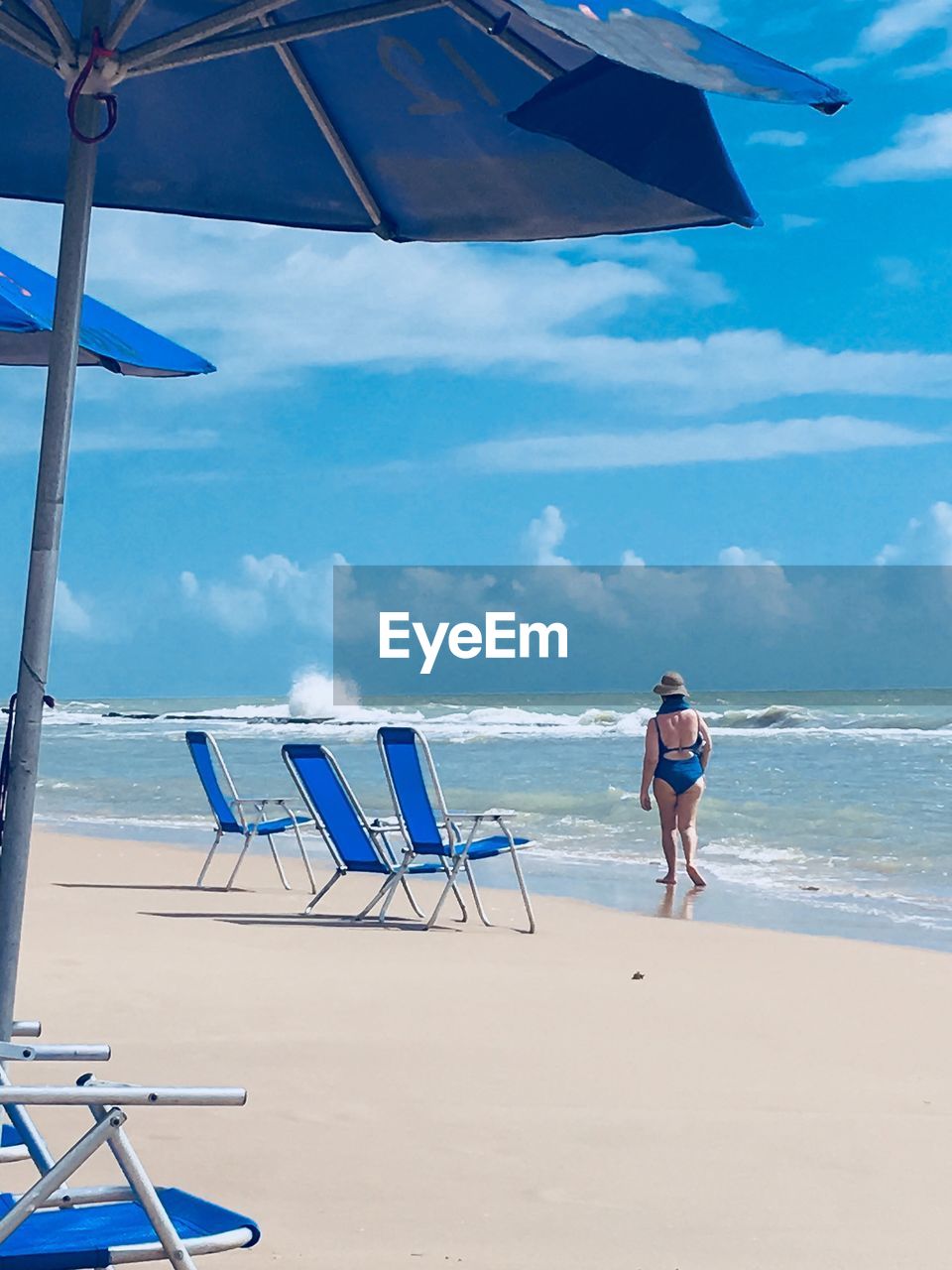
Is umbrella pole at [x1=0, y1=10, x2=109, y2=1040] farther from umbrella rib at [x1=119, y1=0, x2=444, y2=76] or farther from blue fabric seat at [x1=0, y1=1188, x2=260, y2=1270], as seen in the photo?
blue fabric seat at [x1=0, y1=1188, x2=260, y2=1270]

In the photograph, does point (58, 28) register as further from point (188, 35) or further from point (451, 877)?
point (451, 877)

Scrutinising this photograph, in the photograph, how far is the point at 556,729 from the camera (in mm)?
36125

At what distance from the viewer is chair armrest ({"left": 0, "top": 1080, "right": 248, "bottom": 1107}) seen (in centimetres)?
197

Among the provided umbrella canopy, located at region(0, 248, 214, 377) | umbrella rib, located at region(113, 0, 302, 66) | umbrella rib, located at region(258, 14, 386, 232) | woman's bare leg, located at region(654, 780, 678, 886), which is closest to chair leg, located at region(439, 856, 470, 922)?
woman's bare leg, located at region(654, 780, 678, 886)

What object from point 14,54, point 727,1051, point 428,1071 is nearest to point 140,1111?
point 428,1071

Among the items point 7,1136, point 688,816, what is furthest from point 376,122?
point 688,816

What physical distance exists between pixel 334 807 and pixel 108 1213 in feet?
17.6

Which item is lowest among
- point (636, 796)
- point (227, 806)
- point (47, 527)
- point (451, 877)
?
point (636, 796)

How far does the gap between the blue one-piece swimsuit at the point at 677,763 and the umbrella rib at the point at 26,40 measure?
771cm

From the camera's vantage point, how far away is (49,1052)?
240 cm

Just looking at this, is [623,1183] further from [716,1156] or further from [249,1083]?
[249,1083]

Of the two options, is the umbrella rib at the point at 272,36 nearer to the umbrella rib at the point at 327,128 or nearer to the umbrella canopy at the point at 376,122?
the umbrella canopy at the point at 376,122

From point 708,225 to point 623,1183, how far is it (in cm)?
196

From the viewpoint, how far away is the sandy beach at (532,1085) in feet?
10.2
